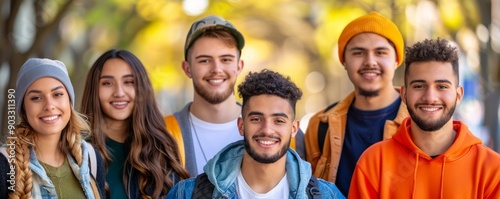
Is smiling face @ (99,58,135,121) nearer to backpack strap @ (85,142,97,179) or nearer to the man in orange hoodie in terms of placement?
backpack strap @ (85,142,97,179)

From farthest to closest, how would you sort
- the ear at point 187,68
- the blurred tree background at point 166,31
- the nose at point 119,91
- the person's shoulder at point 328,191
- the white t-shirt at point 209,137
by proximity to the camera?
the blurred tree background at point 166,31 → the ear at point 187,68 → the white t-shirt at point 209,137 → the nose at point 119,91 → the person's shoulder at point 328,191

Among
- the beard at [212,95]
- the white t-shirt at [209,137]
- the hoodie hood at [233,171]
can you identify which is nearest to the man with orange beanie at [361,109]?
the white t-shirt at [209,137]

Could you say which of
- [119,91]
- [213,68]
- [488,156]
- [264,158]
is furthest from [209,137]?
[488,156]

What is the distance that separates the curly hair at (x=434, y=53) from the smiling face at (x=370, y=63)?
1.16 meters

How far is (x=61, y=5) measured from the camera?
14648 millimetres

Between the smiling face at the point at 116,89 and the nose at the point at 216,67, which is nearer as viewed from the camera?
the smiling face at the point at 116,89

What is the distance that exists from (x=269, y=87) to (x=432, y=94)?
3.92ft

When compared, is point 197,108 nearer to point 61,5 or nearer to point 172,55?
point 61,5

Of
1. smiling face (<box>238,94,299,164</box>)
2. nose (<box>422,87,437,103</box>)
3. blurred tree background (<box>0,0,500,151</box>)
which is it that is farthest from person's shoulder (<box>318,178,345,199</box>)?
blurred tree background (<box>0,0,500,151</box>)

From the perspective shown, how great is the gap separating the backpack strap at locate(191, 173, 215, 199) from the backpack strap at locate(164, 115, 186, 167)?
3.90 feet

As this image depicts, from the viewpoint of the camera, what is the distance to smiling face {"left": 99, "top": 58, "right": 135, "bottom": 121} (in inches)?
332

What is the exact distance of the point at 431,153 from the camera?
286 inches

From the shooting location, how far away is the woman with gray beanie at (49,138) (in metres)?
7.09

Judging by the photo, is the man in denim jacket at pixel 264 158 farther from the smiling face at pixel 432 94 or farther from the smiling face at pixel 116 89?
A: the smiling face at pixel 116 89
